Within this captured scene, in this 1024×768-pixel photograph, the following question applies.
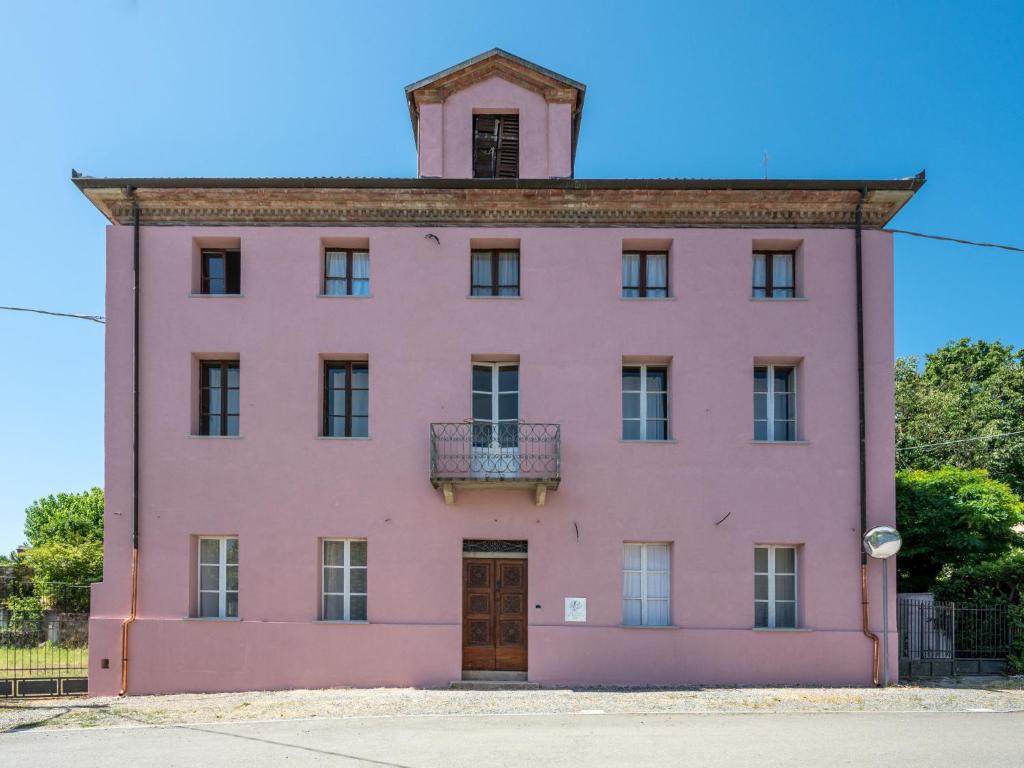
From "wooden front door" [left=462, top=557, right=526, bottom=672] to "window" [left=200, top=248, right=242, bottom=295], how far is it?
706 centimetres

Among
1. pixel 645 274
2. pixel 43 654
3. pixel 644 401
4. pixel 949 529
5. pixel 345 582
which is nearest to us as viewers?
pixel 345 582

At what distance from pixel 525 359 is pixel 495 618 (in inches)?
187

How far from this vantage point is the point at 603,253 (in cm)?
1560

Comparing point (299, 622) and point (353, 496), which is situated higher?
point (353, 496)

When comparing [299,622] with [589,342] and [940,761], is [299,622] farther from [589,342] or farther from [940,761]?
[940,761]

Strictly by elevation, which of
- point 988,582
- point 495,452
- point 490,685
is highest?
point 495,452

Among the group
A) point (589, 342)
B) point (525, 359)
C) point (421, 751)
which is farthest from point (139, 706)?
point (589, 342)

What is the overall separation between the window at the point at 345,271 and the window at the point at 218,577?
5.12 meters

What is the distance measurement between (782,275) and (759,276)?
1.44ft

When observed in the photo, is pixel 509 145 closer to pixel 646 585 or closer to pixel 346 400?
pixel 346 400

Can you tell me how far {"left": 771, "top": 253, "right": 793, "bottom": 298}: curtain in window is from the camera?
52.3ft

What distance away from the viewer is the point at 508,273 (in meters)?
16.0

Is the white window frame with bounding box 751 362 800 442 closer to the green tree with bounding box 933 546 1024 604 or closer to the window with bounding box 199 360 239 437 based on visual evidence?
the green tree with bounding box 933 546 1024 604

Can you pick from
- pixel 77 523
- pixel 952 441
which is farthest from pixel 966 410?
pixel 77 523
